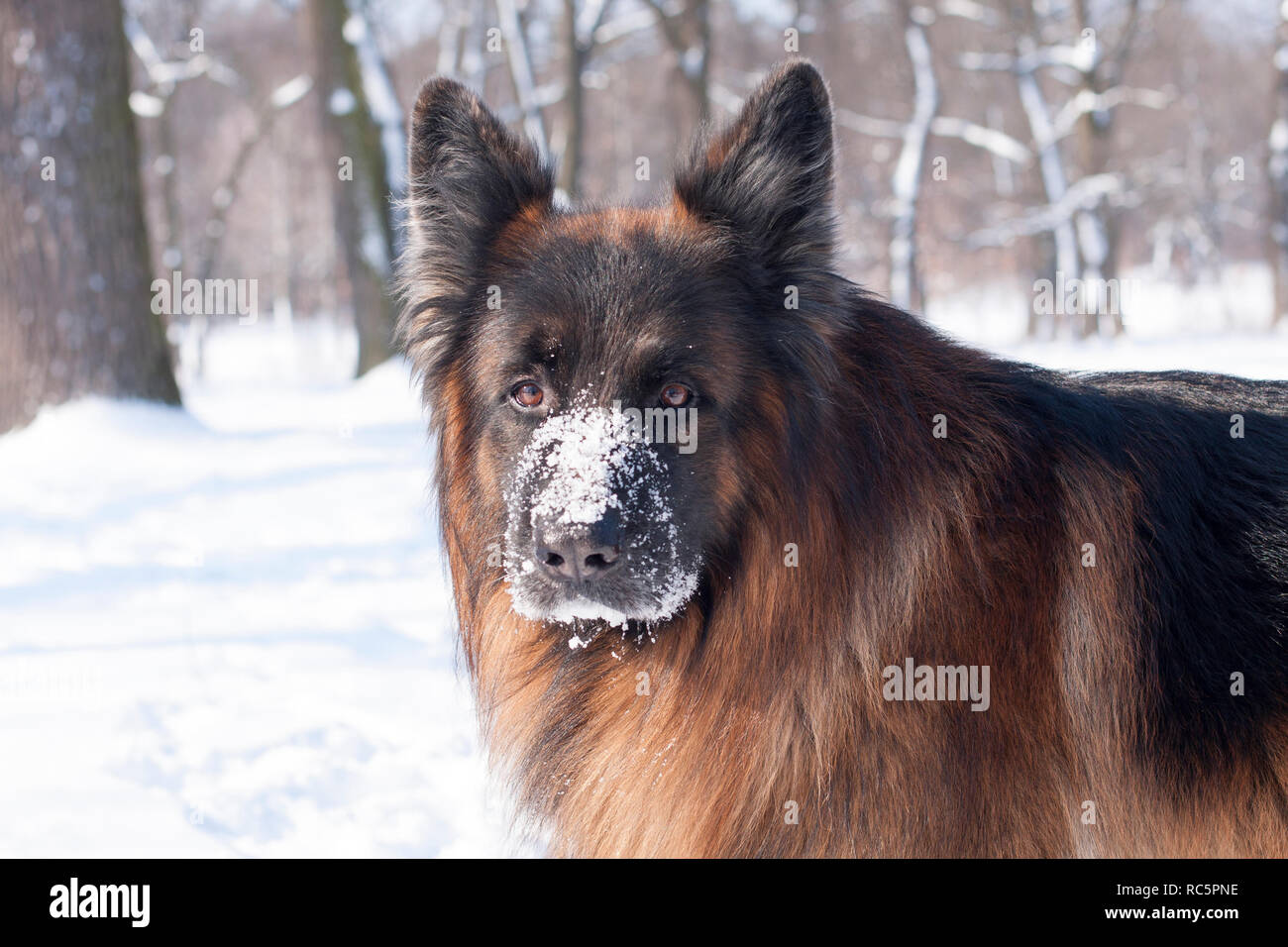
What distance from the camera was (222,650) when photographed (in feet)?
18.6

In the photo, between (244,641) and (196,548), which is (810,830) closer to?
(244,641)

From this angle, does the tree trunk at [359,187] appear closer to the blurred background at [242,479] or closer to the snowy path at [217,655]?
the blurred background at [242,479]

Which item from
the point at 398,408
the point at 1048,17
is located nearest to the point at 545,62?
the point at 1048,17

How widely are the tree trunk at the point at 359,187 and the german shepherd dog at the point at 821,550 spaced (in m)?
14.0

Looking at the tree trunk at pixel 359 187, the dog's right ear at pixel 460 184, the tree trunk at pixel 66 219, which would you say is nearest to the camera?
the dog's right ear at pixel 460 184

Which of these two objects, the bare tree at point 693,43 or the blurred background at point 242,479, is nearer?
the blurred background at point 242,479

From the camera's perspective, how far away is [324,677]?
18.0 feet

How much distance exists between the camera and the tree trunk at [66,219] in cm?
913

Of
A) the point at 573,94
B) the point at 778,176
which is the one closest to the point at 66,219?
the point at 778,176

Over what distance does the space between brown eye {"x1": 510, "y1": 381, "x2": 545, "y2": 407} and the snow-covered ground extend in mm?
1061

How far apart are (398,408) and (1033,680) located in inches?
445

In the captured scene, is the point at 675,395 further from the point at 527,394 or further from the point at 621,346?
the point at 527,394

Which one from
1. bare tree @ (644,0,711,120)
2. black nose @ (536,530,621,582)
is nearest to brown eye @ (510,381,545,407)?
black nose @ (536,530,621,582)

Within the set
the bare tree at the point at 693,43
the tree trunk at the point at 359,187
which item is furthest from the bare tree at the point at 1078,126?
the tree trunk at the point at 359,187
